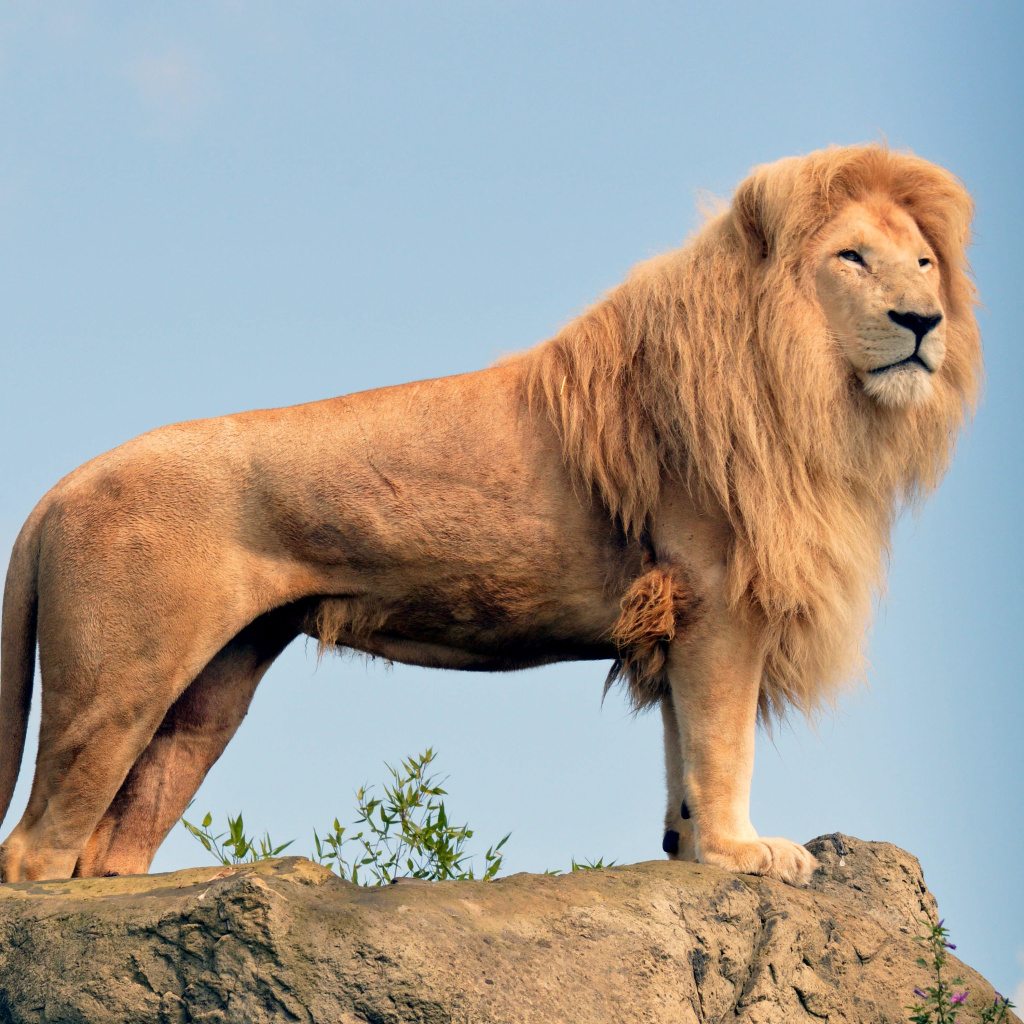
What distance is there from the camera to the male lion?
4234mm

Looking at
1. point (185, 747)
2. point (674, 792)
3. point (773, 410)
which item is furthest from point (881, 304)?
point (185, 747)

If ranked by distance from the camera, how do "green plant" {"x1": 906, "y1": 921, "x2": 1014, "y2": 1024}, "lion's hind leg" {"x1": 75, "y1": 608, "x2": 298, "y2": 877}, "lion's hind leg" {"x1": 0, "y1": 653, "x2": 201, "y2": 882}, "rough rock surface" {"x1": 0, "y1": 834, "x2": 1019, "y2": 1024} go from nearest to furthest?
"rough rock surface" {"x1": 0, "y1": 834, "x2": 1019, "y2": 1024}
"green plant" {"x1": 906, "y1": 921, "x2": 1014, "y2": 1024}
"lion's hind leg" {"x1": 0, "y1": 653, "x2": 201, "y2": 882}
"lion's hind leg" {"x1": 75, "y1": 608, "x2": 298, "y2": 877}

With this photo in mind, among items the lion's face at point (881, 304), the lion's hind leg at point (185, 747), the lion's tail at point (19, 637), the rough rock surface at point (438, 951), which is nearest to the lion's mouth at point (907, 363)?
the lion's face at point (881, 304)

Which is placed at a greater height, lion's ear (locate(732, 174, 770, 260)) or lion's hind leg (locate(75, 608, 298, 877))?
lion's ear (locate(732, 174, 770, 260))

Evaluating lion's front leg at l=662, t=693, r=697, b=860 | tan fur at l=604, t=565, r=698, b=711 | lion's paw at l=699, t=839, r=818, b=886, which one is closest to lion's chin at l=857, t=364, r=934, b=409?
tan fur at l=604, t=565, r=698, b=711

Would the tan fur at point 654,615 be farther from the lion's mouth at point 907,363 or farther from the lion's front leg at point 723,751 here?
the lion's mouth at point 907,363

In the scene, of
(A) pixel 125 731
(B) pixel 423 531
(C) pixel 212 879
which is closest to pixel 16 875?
(A) pixel 125 731

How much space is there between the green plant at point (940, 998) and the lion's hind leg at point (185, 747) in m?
2.36

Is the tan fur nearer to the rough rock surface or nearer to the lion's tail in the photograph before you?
the rough rock surface

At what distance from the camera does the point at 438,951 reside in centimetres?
330

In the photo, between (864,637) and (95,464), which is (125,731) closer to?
(95,464)

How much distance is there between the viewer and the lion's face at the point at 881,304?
4.28 m

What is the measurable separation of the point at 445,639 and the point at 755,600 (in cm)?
107

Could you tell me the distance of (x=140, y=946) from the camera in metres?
3.35
